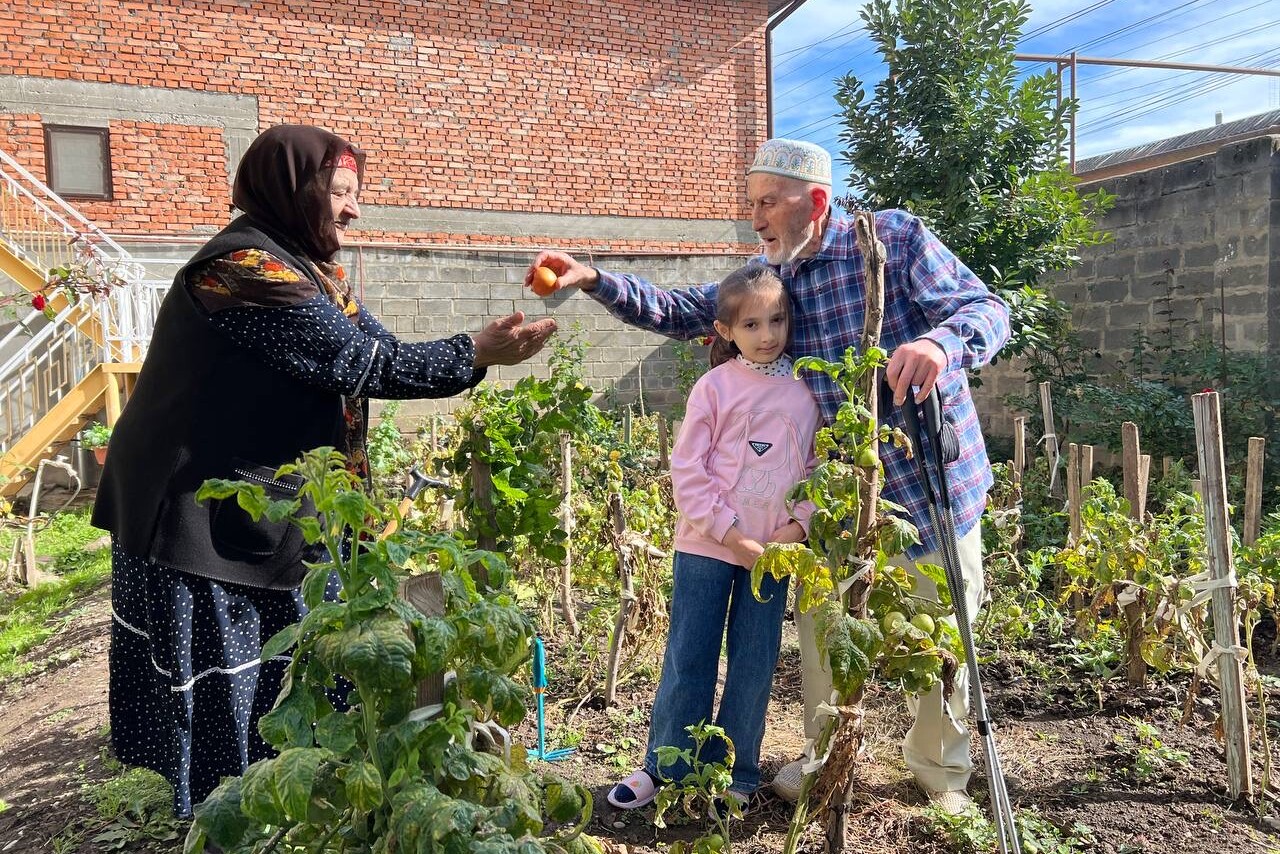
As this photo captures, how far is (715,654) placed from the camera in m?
2.55

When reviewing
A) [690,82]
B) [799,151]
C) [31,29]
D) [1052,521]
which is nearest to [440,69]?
[690,82]

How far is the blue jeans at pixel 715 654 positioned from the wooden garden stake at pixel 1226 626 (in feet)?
3.92

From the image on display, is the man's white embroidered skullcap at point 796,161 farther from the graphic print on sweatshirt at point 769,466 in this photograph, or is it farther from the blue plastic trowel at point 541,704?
the blue plastic trowel at point 541,704

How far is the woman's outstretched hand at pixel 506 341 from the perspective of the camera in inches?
93.3

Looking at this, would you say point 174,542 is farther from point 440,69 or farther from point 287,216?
point 440,69

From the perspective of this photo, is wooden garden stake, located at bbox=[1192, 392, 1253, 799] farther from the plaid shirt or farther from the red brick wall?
the red brick wall

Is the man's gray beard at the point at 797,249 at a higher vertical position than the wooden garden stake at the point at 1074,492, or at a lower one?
higher

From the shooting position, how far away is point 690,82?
488 inches

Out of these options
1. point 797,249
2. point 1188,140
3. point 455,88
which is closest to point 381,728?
point 797,249

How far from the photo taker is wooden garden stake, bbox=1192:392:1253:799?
261cm

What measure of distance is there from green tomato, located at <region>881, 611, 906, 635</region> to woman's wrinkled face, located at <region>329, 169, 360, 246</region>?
1527 mm

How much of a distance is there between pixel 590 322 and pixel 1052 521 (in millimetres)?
6680

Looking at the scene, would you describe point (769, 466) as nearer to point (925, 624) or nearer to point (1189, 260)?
point (925, 624)

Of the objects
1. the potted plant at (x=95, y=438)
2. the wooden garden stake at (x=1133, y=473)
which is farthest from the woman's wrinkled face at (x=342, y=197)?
the potted plant at (x=95, y=438)
